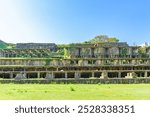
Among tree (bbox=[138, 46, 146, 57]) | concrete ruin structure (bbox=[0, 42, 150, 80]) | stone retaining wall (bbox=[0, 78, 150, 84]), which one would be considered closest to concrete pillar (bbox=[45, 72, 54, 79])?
concrete ruin structure (bbox=[0, 42, 150, 80])

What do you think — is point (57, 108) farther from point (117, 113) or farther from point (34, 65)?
point (34, 65)

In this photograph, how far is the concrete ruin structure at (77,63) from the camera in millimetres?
57394

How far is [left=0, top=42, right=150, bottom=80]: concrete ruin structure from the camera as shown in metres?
57.4

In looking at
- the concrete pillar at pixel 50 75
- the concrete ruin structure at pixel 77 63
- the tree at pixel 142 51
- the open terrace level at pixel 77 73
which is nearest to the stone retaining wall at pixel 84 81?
the concrete ruin structure at pixel 77 63

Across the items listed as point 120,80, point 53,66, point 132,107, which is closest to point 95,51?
point 53,66

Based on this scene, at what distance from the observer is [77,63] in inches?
2616

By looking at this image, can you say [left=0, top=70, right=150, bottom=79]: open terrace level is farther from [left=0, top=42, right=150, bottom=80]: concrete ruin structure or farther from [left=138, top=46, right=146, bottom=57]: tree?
[left=138, top=46, right=146, bottom=57]: tree

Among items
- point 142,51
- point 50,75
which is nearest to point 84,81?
point 50,75

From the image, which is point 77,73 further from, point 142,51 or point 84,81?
point 142,51

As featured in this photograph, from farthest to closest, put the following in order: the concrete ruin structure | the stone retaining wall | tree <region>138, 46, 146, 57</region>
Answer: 1. tree <region>138, 46, 146, 57</region>
2. the concrete ruin structure
3. the stone retaining wall

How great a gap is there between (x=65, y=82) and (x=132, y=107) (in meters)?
25.0

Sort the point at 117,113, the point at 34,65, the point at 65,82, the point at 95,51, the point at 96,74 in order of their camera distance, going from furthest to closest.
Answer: the point at 95,51 < the point at 34,65 < the point at 96,74 < the point at 65,82 < the point at 117,113

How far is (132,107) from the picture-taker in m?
21.5

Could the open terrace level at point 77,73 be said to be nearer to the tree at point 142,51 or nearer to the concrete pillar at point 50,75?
the concrete pillar at point 50,75
